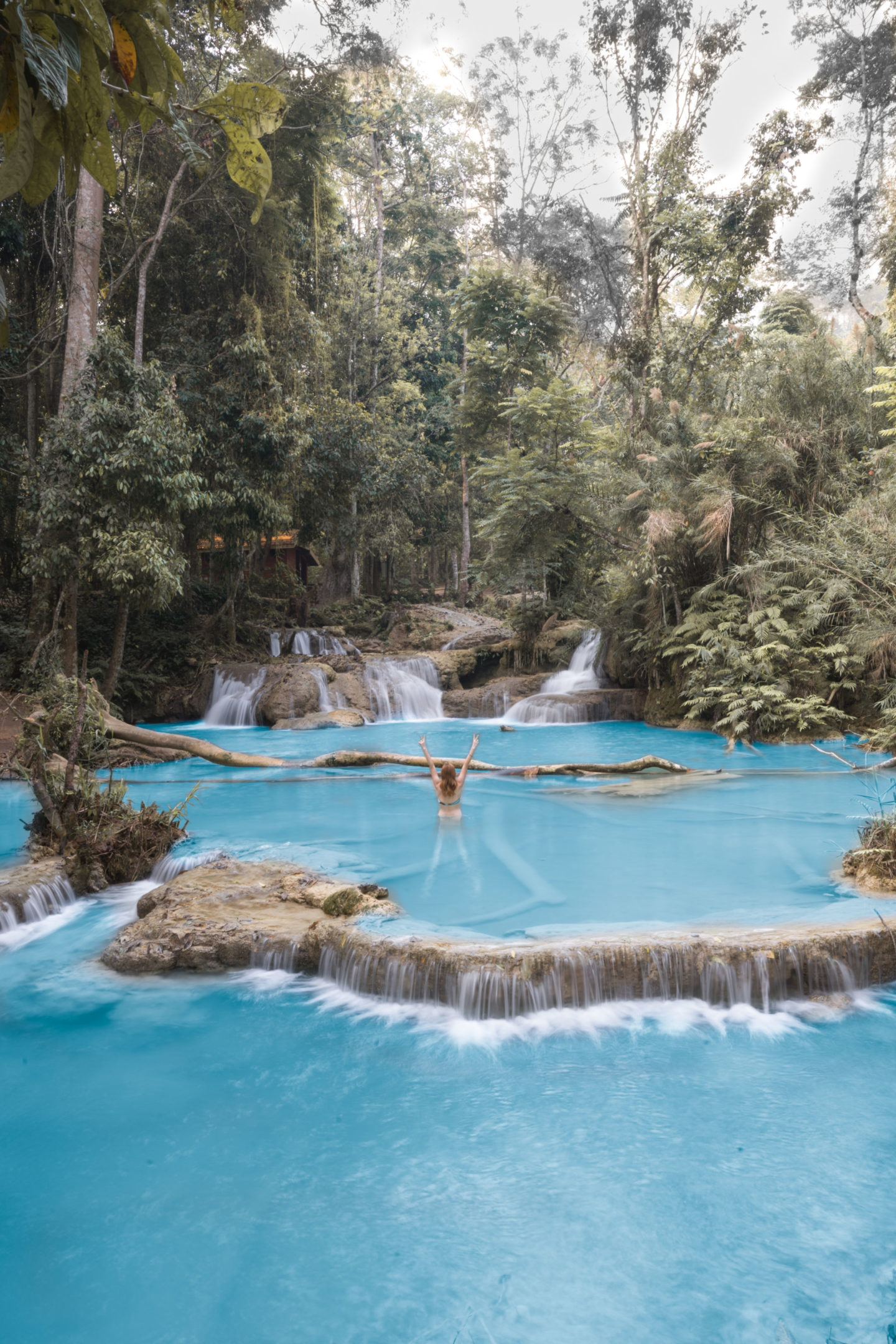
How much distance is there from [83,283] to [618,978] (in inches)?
550

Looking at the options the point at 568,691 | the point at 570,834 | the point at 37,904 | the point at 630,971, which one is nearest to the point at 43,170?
the point at 630,971

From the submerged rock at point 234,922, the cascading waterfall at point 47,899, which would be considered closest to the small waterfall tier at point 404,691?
the cascading waterfall at point 47,899

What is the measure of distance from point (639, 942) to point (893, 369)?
11956 mm

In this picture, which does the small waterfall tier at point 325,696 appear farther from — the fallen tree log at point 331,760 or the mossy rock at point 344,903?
the mossy rock at point 344,903

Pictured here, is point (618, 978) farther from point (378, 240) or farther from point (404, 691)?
point (378, 240)

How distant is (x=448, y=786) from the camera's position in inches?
370

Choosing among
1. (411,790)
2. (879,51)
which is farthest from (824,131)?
(411,790)

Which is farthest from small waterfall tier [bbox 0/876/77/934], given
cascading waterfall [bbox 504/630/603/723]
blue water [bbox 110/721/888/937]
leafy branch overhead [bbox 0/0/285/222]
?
cascading waterfall [bbox 504/630/603/723]

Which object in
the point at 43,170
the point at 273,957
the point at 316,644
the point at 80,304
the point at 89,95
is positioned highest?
the point at 80,304

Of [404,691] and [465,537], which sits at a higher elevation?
[465,537]

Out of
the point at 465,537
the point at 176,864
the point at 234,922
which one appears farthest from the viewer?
the point at 465,537

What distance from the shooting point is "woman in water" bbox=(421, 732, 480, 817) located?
9164mm

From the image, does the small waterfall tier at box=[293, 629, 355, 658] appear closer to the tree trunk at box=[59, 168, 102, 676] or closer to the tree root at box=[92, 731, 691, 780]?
the tree trunk at box=[59, 168, 102, 676]

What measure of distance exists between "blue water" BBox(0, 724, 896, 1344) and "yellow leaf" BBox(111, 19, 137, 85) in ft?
11.9
